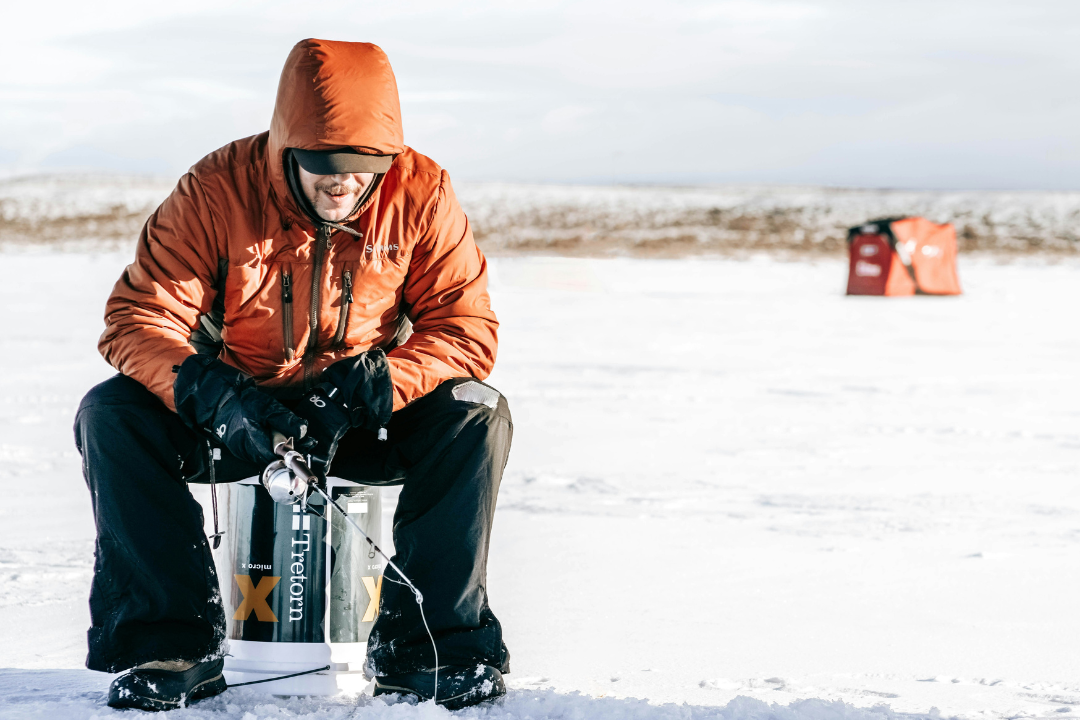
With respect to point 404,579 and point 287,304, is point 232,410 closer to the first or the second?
point 287,304

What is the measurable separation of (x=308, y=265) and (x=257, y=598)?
0.60m

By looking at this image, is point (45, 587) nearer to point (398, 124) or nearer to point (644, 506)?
point (398, 124)

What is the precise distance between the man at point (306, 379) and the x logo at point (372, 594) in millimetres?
52

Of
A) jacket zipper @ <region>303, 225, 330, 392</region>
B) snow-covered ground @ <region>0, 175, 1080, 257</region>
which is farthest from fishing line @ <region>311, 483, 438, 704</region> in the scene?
snow-covered ground @ <region>0, 175, 1080, 257</region>

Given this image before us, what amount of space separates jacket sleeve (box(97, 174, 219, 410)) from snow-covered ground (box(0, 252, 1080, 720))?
597mm

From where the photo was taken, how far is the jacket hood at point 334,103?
1880 mm

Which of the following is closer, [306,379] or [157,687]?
[157,687]

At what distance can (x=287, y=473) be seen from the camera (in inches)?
69.6

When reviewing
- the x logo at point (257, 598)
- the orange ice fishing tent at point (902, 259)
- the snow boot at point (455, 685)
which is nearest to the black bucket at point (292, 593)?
the x logo at point (257, 598)

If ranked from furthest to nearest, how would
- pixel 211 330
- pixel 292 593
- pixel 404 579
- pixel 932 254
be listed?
pixel 932 254
pixel 211 330
pixel 292 593
pixel 404 579

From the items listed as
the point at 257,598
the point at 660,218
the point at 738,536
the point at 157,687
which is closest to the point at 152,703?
the point at 157,687

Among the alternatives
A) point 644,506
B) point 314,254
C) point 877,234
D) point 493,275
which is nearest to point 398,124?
point 314,254

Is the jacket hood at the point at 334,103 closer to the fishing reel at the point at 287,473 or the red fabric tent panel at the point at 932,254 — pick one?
the fishing reel at the point at 287,473

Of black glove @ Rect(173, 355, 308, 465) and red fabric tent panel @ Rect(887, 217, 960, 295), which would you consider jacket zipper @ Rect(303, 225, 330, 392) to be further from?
red fabric tent panel @ Rect(887, 217, 960, 295)
